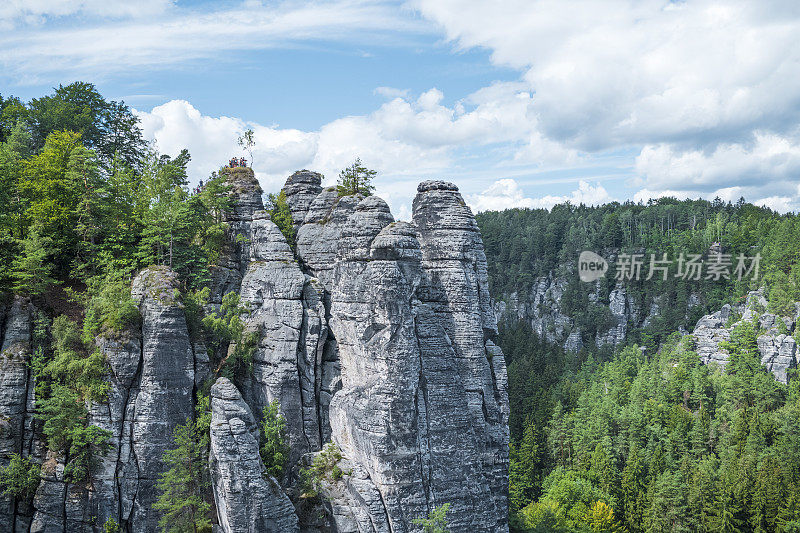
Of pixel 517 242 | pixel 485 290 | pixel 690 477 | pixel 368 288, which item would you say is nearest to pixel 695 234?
pixel 517 242

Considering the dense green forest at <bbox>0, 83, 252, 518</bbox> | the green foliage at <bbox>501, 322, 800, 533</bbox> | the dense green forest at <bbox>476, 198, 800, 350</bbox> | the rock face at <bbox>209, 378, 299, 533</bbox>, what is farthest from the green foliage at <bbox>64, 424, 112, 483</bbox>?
the dense green forest at <bbox>476, 198, 800, 350</bbox>

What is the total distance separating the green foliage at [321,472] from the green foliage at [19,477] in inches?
552

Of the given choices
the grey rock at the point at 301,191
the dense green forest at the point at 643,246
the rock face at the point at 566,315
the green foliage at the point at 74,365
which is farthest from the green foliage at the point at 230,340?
the rock face at the point at 566,315

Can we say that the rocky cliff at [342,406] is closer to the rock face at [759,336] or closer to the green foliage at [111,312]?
the green foliage at [111,312]

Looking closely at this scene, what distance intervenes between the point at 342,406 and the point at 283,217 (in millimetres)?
17350

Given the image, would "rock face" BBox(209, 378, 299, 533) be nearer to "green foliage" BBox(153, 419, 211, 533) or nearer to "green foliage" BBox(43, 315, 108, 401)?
"green foliage" BBox(153, 419, 211, 533)

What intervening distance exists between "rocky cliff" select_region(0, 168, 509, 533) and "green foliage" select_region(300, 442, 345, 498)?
9.2 inches

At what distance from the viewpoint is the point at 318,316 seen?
1394 inches

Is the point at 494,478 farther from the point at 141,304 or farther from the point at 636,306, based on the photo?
the point at 636,306

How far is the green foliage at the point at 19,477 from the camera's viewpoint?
27656 millimetres

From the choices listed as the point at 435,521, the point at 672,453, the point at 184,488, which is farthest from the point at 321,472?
the point at 672,453

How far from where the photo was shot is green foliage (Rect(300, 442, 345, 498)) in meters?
29.4

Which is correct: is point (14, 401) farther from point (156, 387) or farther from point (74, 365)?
point (156, 387)

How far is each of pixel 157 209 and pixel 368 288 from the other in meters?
16.0
